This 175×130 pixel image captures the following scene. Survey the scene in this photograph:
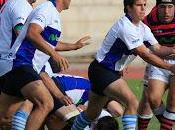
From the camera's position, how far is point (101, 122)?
28.7 feet

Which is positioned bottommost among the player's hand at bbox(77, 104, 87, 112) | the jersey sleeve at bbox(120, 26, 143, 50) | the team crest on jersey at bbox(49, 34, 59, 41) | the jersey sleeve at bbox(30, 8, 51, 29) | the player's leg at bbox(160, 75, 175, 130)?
the player's leg at bbox(160, 75, 175, 130)

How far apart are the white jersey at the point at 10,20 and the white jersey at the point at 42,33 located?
24cm

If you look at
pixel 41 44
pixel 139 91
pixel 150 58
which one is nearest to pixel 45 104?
pixel 41 44

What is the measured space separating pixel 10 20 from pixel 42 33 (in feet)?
2.48

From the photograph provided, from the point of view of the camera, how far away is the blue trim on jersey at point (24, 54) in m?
8.68

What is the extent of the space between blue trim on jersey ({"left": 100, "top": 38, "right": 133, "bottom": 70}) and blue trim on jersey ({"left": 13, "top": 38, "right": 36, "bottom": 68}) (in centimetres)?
85

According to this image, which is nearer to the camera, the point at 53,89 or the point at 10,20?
the point at 53,89

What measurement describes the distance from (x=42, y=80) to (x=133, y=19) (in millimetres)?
1156

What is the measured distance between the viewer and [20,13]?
9.27m

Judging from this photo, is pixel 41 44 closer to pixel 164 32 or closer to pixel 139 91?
pixel 164 32

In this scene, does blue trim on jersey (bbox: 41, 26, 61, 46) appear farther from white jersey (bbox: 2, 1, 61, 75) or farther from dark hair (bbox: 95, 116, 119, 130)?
dark hair (bbox: 95, 116, 119, 130)

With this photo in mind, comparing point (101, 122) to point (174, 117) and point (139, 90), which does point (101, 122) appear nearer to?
point (174, 117)

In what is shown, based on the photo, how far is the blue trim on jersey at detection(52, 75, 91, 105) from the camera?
32.1 feet

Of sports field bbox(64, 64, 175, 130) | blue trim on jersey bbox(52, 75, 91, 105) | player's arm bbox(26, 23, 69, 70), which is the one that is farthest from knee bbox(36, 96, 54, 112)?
sports field bbox(64, 64, 175, 130)
